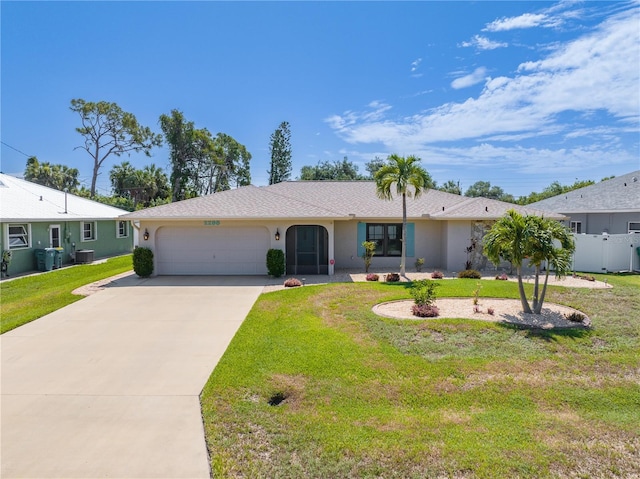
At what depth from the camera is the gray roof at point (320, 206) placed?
50.1 ft

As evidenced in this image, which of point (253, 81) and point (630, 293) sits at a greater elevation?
point (253, 81)

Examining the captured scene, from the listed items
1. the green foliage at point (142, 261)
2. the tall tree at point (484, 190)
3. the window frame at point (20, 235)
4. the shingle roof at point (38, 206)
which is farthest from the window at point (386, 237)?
the tall tree at point (484, 190)

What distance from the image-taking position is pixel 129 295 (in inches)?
488

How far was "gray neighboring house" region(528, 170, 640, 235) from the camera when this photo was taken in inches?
735

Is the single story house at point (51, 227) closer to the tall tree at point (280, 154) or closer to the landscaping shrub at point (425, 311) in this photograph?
the landscaping shrub at point (425, 311)

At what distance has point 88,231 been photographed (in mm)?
22266

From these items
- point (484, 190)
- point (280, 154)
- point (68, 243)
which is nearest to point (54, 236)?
point (68, 243)

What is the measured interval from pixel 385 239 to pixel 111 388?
1405 centimetres

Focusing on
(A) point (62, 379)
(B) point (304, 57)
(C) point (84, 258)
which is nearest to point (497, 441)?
(A) point (62, 379)

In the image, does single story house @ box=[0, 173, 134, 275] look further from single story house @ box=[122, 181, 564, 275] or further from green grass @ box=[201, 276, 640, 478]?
green grass @ box=[201, 276, 640, 478]

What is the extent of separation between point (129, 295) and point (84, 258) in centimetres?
1039

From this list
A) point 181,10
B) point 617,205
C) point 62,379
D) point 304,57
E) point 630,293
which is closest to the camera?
point 62,379

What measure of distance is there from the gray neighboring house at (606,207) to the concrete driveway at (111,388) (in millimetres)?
18152

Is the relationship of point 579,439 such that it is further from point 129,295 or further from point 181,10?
point 181,10
